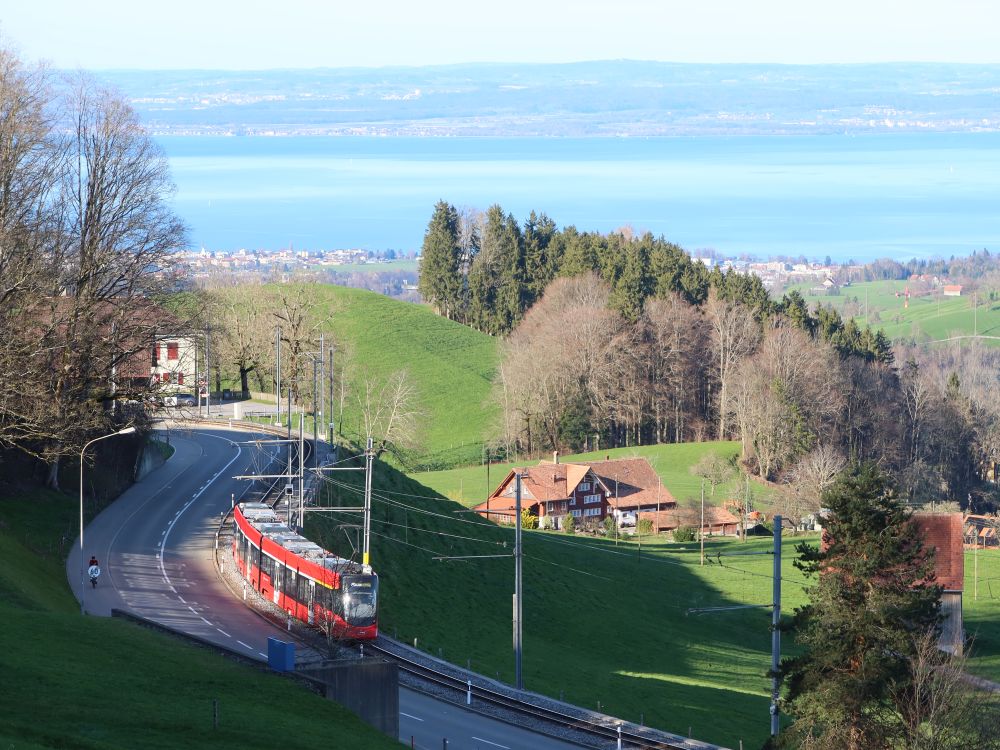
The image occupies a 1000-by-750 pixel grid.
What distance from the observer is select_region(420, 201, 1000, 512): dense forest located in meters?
106

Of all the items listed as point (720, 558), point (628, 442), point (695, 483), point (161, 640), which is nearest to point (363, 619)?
point (161, 640)

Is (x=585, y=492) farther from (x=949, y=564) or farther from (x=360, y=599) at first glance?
(x=360, y=599)

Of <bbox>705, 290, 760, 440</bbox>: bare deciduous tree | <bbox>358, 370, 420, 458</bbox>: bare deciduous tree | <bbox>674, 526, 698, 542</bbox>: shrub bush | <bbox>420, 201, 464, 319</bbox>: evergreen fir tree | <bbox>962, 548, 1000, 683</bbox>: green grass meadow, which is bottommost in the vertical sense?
<bbox>962, 548, 1000, 683</bbox>: green grass meadow

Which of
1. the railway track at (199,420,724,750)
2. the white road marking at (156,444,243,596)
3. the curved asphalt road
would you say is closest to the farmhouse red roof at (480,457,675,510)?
the white road marking at (156,444,243,596)

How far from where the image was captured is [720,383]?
11738 centimetres

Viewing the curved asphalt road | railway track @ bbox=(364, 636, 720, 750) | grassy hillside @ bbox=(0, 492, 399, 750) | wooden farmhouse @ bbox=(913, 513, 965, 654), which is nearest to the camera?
grassy hillside @ bbox=(0, 492, 399, 750)

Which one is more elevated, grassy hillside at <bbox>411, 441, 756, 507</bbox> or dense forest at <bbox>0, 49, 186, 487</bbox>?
dense forest at <bbox>0, 49, 186, 487</bbox>

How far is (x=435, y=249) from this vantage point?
14400 centimetres

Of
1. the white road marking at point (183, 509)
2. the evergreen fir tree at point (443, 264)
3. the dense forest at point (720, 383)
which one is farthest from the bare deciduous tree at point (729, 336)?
the white road marking at point (183, 509)

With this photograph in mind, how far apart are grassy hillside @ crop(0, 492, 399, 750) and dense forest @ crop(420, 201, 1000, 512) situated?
66474 mm

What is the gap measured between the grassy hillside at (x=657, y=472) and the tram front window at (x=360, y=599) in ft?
153

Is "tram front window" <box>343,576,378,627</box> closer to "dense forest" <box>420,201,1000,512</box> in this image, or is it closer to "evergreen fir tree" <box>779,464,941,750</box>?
"evergreen fir tree" <box>779,464,941,750</box>

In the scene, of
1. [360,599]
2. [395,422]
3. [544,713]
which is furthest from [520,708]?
[395,422]

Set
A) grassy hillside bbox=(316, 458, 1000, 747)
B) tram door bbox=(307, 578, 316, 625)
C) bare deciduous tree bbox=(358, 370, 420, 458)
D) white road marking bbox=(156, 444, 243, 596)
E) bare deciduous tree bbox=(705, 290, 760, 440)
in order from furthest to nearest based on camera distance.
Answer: bare deciduous tree bbox=(705, 290, 760, 440), bare deciduous tree bbox=(358, 370, 420, 458), white road marking bbox=(156, 444, 243, 596), grassy hillside bbox=(316, 458, 1000, 747), tram door bbox=(307, 578, 316, 625)
